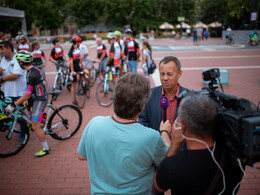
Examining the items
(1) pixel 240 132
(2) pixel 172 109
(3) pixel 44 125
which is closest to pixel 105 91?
(3) pixel 44 125

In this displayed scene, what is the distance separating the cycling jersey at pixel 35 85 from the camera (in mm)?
4016

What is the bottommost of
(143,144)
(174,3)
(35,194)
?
(35,194)

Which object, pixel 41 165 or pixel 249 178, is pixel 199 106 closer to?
pixel 249 178

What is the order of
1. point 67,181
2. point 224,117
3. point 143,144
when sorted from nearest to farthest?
point 224,117, point 143,144, point 67,181

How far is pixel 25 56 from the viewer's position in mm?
4000

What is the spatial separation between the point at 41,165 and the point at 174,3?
59464 millimetres

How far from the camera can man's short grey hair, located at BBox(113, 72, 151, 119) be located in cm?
173

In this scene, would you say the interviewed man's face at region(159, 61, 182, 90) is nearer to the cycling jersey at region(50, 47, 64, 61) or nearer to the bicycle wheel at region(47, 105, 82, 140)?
the bicycle wheel at region(47, 105, 82, 140)

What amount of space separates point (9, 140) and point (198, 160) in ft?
14.7

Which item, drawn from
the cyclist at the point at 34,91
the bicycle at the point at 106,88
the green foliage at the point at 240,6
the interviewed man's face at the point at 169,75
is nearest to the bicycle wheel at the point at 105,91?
the bicycle at the point at 106,88

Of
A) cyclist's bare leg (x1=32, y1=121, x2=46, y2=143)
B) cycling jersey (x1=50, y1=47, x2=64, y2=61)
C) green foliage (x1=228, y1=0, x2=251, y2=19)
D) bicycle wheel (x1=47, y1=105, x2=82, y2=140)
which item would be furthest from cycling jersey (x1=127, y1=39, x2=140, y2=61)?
green foliage (x1=228, y1=0, x2=251, y2=19)

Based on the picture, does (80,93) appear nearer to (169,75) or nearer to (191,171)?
(169,75)

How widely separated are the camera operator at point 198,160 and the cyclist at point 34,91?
126 inches

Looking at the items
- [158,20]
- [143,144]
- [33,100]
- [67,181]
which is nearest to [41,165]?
[67,181]
